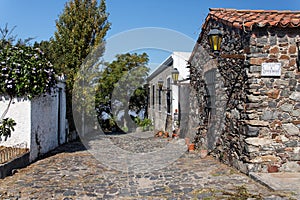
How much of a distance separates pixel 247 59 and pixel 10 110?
562 centimetres

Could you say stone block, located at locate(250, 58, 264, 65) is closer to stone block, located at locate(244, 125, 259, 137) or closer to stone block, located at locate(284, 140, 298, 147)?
stone block, located at locate(244, 125, 259, 137)

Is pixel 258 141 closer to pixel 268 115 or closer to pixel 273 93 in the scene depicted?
pixel 268 115

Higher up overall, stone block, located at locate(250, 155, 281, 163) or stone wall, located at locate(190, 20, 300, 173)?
stone wall, located at locate(190, 20, 300, 173)

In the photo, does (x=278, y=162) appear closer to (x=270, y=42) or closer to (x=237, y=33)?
(x=270, y=42)

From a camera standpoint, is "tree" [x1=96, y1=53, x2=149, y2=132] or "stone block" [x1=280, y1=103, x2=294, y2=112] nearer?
"stone block" [x1=280, y1=103, x2=294, y2=112]

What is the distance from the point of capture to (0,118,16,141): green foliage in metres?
7.32

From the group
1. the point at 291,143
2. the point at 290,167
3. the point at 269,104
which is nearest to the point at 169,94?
the point at 269,104

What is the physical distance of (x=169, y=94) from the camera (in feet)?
51.0

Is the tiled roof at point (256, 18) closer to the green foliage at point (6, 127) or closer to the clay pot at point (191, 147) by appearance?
the clay pot at point (191, 147)

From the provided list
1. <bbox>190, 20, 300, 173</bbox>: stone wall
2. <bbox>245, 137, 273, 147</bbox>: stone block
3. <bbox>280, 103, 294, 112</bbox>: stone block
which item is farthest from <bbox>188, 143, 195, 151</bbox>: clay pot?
<bbox>280, 103, 294, 112</bbox>: stone block

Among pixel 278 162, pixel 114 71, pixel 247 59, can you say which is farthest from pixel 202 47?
pixel 114 71

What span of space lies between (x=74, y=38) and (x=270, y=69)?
983cm

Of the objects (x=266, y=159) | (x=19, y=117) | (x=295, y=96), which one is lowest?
(x=266, y=159)

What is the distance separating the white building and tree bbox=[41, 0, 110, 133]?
376 cm
